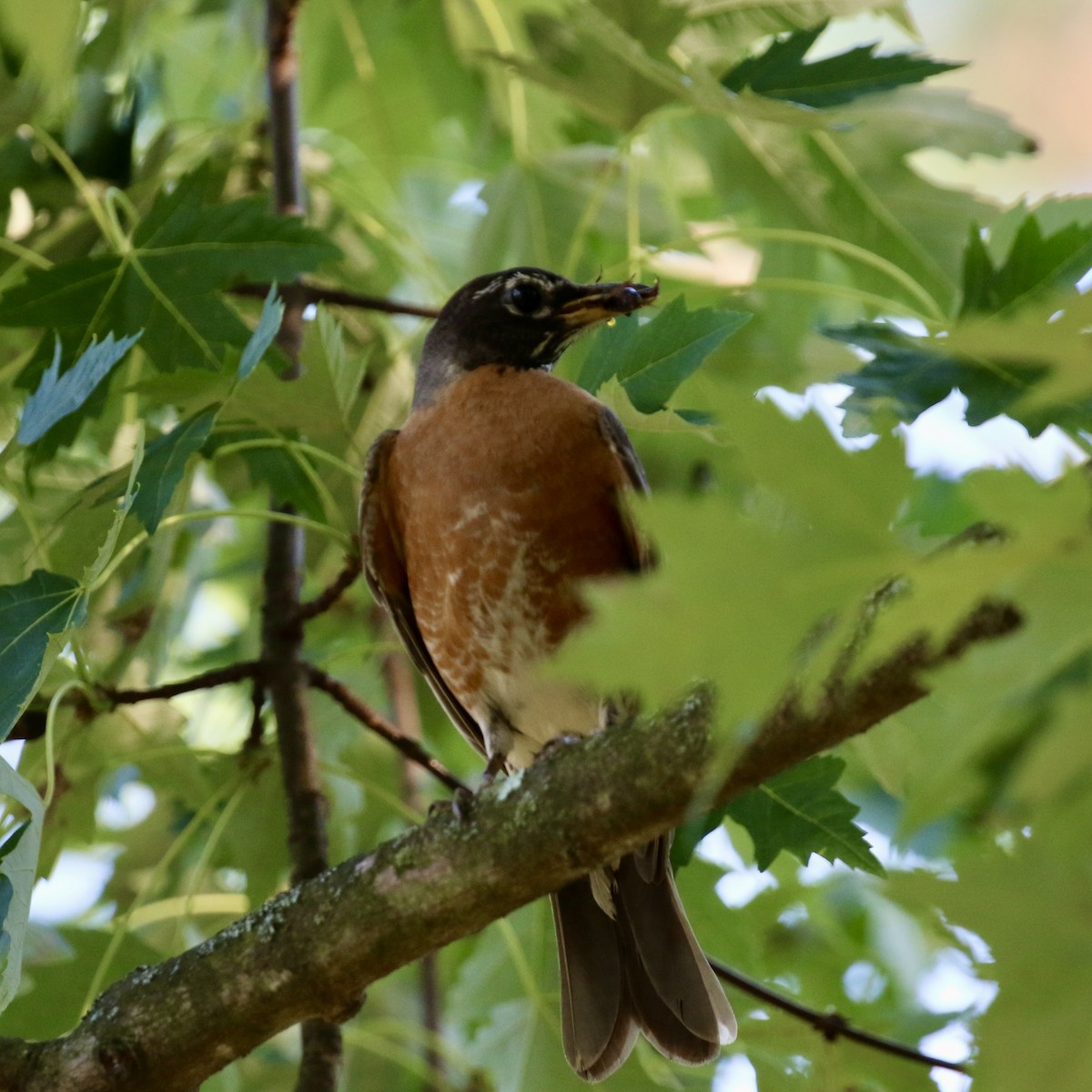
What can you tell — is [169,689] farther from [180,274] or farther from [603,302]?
[603,302]

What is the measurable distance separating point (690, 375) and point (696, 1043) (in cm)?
140

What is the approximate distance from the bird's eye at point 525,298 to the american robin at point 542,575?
0.08 feet

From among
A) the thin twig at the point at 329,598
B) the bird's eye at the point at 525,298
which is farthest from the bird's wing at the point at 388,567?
the bird's eye at the point at 525,298

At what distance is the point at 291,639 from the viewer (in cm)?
287

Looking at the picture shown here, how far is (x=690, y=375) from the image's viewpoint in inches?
82.0

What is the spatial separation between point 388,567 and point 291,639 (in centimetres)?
40

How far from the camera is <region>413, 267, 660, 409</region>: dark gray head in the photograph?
3.33 metres

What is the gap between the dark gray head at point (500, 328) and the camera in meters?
3.33

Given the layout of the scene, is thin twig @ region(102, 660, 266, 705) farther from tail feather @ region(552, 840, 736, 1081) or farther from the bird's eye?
the bird's eye

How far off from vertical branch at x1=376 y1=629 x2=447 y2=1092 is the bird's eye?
1.11m

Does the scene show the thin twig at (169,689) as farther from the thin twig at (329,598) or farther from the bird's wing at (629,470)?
the bird's wing at (629,470)

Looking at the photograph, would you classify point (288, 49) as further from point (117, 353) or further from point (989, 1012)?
point (989, 1012)

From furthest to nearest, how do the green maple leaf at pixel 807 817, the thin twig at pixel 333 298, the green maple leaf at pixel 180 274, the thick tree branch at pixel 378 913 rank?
1. the thin twig at pixel 333 298
2. the green maple leaf at pixel 180 274
3. the green maple leaf at pixel 807 817
4. the thick tree branch at pixel 378 913

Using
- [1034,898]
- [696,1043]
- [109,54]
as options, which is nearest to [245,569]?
[109,54]
